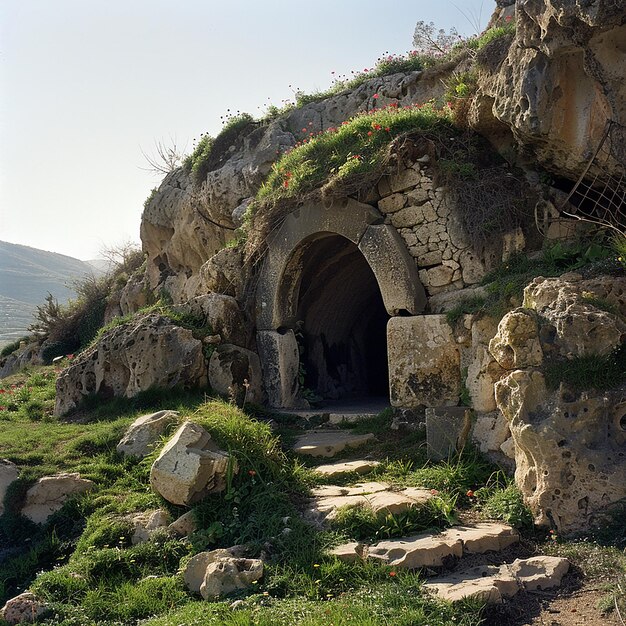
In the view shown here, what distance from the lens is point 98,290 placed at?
18047 millimetres

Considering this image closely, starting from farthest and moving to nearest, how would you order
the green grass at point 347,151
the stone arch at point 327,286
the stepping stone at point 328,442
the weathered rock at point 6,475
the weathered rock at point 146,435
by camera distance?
1. the green grass at point 347,151
2. the stone arch at point 327,286
3. the stepping stone at point 328,442
4. the weathered rock at point 146,435
5. the weathered rock at point 6,475

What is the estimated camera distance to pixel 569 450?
4.87 m

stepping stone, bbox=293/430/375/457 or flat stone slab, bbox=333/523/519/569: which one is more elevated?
stepping stone, bbox=293/430/375/457

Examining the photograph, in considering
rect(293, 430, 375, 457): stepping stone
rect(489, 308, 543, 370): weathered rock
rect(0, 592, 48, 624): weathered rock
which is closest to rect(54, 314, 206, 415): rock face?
rect(293, 430, 375, 457): stepping stone

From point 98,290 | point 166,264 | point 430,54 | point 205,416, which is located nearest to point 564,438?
point 205,416

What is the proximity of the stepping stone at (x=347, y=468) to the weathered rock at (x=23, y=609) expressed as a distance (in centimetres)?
269

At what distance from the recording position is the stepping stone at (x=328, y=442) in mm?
7062

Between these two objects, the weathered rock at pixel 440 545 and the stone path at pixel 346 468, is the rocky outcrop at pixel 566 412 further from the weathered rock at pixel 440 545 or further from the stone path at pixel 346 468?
the stone path at pixel 346 468

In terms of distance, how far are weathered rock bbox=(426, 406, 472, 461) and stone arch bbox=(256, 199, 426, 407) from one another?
1.53 metres

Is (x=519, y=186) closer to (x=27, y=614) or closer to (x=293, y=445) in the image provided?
(x=293, y=445)

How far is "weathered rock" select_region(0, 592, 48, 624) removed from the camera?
4.30 metres

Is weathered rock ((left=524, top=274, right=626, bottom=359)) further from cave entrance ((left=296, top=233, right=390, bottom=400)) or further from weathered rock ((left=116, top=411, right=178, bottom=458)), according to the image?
cave entrance ((left=296, top=233, right=390, bottom=400))

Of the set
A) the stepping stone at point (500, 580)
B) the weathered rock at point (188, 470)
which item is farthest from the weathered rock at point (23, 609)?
the stepping stone at point (500, 580)

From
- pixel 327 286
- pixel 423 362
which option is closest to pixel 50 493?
pixel 423 362
